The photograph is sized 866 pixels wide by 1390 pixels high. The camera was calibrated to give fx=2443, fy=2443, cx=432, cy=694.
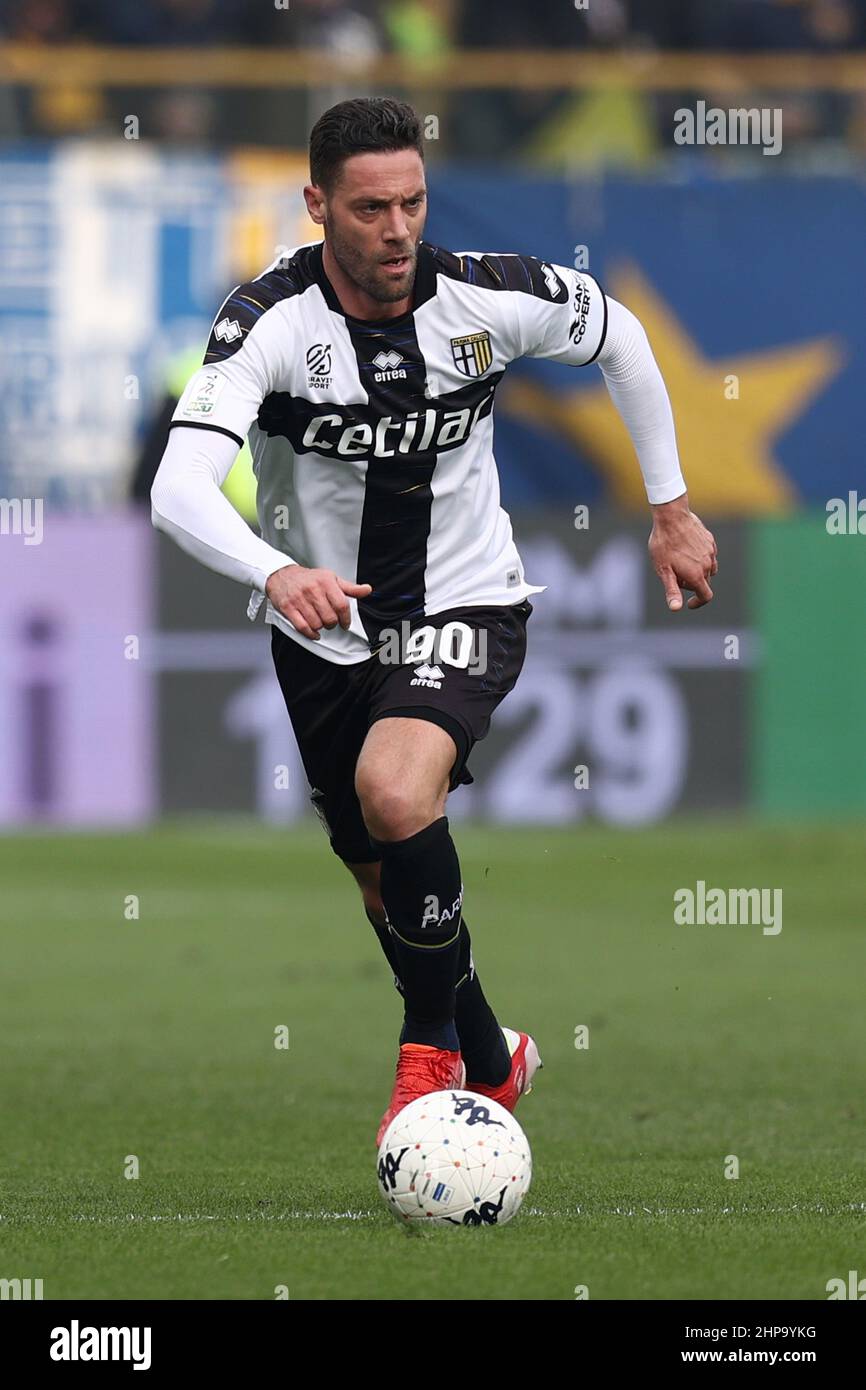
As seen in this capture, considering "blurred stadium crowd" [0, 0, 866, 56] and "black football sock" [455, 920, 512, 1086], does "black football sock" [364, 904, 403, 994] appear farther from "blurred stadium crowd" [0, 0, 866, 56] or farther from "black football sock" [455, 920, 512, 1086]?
"blurred stadium crowd" [0, 0, 866, 56]

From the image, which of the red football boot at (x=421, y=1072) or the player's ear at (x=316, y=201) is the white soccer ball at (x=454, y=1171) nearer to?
the red football boot at (x=421, y=1072)

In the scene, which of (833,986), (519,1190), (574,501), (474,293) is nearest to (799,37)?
(574,501)

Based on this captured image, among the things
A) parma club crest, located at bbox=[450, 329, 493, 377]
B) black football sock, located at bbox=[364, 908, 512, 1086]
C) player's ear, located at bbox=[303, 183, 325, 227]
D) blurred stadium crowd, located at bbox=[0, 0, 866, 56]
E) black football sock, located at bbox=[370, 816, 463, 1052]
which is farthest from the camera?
blurred stadium crowd, located at bbox=[0, 0, 866, 56]

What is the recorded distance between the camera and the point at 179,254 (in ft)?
51.8

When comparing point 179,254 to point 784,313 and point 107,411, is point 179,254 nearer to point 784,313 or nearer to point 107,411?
point 107,411

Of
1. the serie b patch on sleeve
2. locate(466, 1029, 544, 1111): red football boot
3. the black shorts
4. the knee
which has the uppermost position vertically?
the serie b patch on sleeve

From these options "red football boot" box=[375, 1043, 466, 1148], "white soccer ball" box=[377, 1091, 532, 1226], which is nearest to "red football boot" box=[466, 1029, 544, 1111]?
"red football boot" box=[375, 1043, 466, 1148]

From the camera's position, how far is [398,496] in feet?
18.9

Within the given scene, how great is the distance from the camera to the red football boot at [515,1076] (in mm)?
6012

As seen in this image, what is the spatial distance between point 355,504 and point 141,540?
8.51m

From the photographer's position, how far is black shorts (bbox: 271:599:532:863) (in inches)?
220

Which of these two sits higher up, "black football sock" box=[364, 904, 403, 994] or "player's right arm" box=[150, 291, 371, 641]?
"player's right arm" box=[150, 291, 371, 641]

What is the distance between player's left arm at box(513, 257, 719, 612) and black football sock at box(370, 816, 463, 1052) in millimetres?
858

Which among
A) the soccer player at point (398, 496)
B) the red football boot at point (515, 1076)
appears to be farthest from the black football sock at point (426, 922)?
the red football boot at point (515, 1076)
